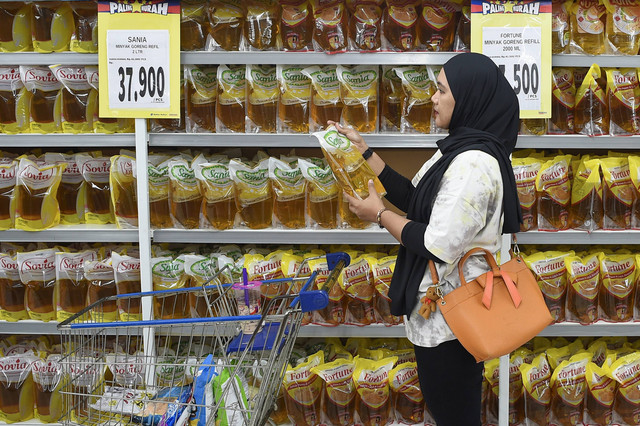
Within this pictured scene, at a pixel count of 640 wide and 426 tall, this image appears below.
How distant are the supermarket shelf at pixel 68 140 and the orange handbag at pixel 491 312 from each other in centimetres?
147

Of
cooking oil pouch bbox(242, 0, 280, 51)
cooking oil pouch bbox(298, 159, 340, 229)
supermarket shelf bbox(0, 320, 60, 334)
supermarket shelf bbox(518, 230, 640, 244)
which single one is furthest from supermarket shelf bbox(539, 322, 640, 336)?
supermarket shelf bbox(0, 320, 60, 334)

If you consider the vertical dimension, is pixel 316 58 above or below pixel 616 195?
above

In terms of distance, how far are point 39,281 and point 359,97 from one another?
1.59 m

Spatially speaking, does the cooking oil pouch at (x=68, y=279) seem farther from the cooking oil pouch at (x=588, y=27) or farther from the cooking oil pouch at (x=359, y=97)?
the cooking oil pouch at (x=588, y=27)

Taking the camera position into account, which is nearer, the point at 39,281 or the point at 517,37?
the point at 517,37

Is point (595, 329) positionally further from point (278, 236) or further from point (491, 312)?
point (278, 236)

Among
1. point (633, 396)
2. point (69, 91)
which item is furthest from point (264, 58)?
point (633, 396)

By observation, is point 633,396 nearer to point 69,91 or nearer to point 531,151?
point 531,151

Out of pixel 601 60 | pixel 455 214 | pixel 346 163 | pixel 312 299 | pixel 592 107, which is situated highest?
pixel 601 60

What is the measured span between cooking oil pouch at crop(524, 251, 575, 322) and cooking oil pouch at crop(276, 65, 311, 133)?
1.14 metres

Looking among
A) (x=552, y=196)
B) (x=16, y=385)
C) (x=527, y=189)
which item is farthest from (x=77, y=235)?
(x=552, y=196)

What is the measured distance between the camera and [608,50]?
272 centimetres

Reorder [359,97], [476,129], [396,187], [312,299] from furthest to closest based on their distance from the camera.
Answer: [359,97] < [396,187] < [476,129] < [312,299]

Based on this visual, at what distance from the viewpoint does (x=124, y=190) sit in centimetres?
277
